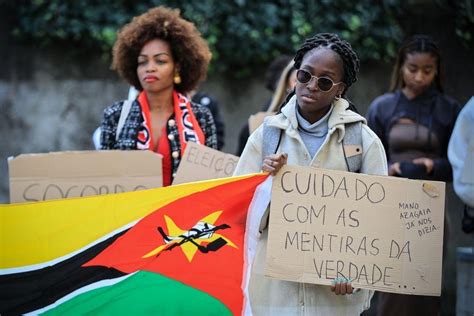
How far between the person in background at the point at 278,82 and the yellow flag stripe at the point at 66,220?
274 centimetres

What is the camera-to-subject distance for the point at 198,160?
6555mm

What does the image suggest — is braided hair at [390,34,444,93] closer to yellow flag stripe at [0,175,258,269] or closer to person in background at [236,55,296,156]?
person in background at [236,55,296,156]

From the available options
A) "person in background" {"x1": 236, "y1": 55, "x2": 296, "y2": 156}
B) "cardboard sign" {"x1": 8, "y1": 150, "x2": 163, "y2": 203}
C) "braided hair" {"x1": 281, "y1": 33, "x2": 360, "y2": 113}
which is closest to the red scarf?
"cardboard sign" {"x1": 8, "y1": 150, "x2": 163, "y2": 203}

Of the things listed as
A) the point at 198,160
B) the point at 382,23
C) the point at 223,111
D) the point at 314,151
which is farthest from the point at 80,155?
the point at 382,23

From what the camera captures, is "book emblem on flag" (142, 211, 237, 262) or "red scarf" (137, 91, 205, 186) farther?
"red scarf" (137, 91, 205, 186)

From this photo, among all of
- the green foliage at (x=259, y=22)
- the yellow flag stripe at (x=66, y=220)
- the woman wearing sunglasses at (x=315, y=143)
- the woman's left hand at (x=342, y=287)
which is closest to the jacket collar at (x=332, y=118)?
the woman wearing sunglasses at (x=315, y=143)

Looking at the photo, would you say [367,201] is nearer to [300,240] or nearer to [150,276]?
[300,240]

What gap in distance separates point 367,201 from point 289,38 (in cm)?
494

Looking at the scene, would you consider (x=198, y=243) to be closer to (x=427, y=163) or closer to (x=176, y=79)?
(x=176, y=79)

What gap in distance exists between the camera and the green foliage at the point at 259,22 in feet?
31.9

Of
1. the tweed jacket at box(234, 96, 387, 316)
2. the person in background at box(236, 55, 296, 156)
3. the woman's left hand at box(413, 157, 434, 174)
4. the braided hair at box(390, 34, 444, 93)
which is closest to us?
the tweed jacket at box(234, 96, 387, 316)

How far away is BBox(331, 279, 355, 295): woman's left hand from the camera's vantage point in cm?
491

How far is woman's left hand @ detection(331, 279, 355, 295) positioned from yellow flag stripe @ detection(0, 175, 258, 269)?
876mm

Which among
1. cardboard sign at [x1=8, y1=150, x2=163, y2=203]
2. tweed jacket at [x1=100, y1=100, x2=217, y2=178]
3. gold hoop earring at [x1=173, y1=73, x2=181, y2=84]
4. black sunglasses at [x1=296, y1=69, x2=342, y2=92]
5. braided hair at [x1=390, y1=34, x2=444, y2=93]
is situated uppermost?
braided hair at [x1=390, y1=34, x2=444, y2=93]
